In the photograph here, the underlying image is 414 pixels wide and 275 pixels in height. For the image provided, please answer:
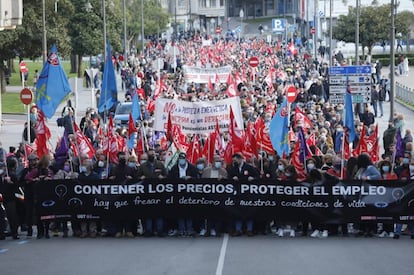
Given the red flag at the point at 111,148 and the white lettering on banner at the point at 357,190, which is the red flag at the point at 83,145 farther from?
the white lettering on banner at the point at 357,190

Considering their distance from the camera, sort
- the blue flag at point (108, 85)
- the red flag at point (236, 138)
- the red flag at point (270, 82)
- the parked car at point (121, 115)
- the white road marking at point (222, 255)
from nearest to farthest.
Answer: the white road marking at point (222, 255)
the red flag at point (236, 138)
the blue flag at point (108, 85)
the parked car at point (121, 115)
the red flag at point (270, 82)

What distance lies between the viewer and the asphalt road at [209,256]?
15.7 metres

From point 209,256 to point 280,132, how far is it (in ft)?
19.7

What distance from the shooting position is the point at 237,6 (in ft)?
458

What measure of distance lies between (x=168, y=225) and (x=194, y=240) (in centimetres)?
86

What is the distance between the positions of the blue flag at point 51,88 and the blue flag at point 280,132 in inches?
185

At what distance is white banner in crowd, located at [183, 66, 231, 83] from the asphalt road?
23396 millimetres

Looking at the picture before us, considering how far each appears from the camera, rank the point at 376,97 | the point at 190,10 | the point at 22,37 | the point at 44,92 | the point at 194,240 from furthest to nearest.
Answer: the point at 190,10 < the point at 22,37 < the point at 376,97 < the point at 44,92 < the point at 194,240

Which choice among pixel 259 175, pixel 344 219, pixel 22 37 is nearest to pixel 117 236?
pixel 259 175

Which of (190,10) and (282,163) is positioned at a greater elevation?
(190,10)

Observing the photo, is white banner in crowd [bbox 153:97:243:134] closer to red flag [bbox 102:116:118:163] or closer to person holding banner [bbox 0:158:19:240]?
red flag [bbox 102:116:118:163]

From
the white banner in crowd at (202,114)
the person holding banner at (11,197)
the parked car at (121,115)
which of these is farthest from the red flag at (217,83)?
the person holding banner at (11,197)

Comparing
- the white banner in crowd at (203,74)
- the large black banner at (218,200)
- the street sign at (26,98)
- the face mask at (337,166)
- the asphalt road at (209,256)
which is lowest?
the asphalt road at (209,256)

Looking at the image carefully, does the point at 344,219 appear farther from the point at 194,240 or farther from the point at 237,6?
the point at 237,6
